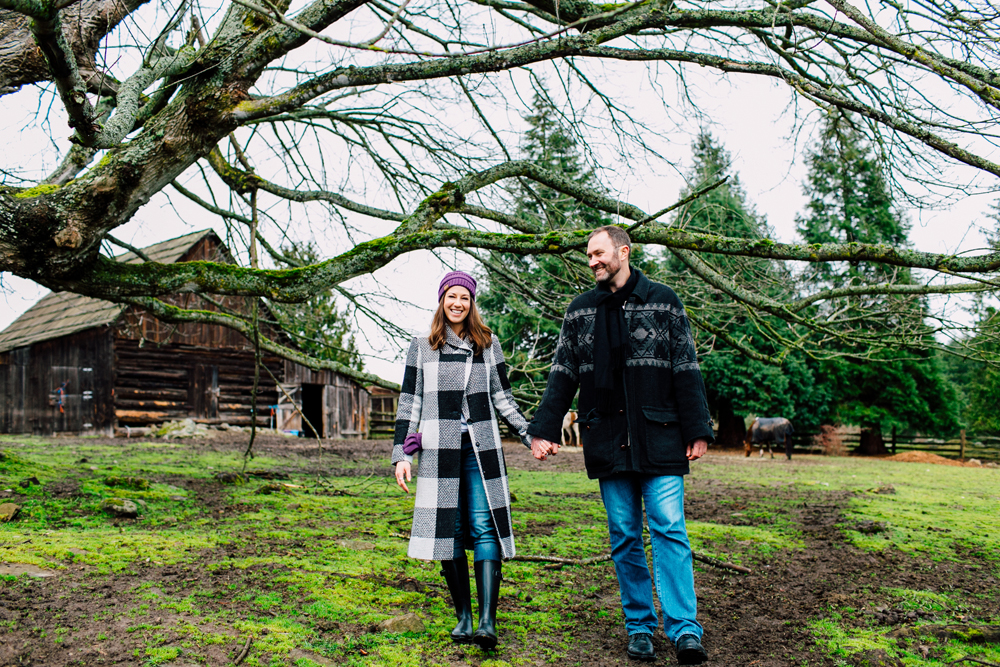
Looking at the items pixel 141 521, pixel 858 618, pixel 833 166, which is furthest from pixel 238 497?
pixel 833 166

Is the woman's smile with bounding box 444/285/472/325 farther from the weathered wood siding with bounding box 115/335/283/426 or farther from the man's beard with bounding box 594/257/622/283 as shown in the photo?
the weathered wood siding with bounding box 115/335/283/426

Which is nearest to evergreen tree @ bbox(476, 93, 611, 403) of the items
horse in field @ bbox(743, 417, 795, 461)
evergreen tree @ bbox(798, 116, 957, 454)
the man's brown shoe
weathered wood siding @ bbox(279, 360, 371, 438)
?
the man's brown shoe

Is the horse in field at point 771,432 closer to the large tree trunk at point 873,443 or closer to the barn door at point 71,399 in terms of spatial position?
the large tree trunk at point 873,443

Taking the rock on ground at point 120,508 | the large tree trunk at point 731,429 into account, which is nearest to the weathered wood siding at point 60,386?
the rock on ground at point 120,508

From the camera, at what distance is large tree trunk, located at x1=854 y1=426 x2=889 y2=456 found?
25.5 metres

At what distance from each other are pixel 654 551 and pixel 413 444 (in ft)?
3.92

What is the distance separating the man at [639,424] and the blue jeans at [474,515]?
33cm

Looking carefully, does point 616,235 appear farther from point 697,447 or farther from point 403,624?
point 403,624

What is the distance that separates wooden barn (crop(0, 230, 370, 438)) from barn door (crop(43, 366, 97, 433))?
23 millimetres

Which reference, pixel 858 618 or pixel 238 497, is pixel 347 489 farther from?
pixel 858 618

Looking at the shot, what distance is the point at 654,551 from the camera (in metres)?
3.11

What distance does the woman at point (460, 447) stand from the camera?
124 inches

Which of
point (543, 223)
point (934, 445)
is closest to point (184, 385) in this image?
point (543, 223)

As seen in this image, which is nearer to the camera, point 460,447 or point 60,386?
point 460,447
